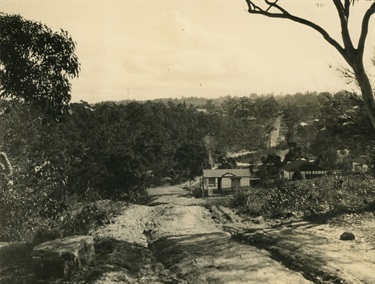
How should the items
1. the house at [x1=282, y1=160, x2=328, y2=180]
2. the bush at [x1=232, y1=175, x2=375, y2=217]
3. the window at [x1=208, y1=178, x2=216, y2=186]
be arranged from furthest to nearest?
the window at [x1=208, y1=178, x2=216, y2=186] → the house at [x1=282, y1=160, x2=328, y2=180] → the bush at [x1=232, y1=175, x2=375, y2=217]

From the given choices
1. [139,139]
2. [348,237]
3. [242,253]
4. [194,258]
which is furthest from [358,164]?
[194,258]

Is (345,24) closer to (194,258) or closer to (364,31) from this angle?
(364,31)

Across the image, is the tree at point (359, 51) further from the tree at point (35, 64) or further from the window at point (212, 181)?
the window at point (212, 181)

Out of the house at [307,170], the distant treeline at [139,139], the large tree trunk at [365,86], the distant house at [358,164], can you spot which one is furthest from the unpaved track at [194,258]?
the distant house at [358,164]

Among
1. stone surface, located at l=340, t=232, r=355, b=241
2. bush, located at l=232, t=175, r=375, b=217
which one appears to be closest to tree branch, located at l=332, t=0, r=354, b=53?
stone surface, located at l=340, t=232, r=355, b=241

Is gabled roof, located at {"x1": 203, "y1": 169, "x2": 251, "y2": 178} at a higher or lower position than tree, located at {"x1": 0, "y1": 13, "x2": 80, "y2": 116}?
lower

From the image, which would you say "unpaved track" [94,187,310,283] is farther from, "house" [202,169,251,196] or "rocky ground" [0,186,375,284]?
"house" [202,169,251,196]

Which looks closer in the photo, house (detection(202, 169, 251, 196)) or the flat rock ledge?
the flat rock ledge
